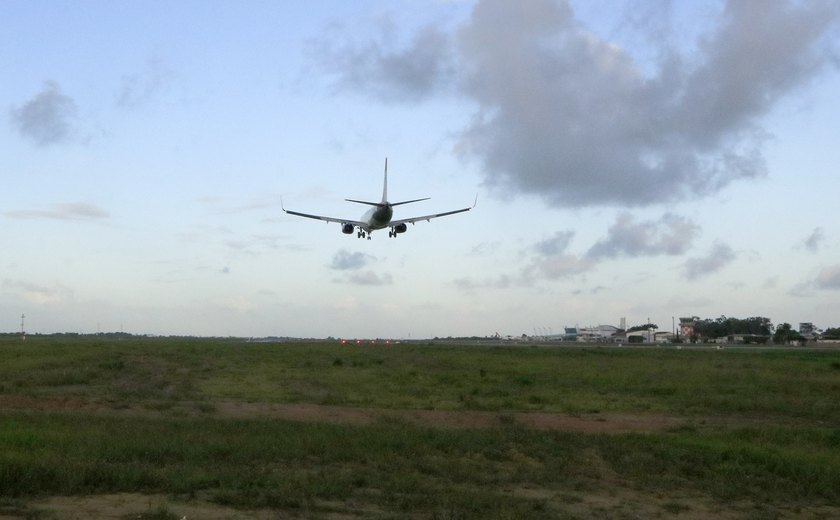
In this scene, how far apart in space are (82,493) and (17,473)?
1224mm

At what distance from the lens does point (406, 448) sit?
20109mm

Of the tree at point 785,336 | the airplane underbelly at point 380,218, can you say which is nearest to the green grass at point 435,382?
the airplane underbelly at point 380,218

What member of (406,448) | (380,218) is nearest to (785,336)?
(380,218)

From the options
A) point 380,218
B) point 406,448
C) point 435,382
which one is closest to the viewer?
point 406,448

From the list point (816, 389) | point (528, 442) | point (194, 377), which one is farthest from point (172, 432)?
point (816, 389)

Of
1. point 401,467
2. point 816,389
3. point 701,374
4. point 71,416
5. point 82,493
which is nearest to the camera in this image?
point 82,493

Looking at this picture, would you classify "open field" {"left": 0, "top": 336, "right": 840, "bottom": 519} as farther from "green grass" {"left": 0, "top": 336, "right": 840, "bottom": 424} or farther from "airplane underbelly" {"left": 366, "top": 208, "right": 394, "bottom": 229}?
"airplane underbelly" {"left": 366, "top": 208, "right": 394, "bottom": 229}

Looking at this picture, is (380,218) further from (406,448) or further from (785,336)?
(785,336)

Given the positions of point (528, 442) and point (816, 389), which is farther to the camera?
point (816, 389)

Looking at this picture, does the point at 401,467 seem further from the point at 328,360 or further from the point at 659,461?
the point at 328,360

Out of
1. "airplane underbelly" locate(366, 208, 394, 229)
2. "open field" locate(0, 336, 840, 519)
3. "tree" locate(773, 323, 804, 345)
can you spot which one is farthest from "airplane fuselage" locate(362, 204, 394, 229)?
"tree" locate(773, 323, 804, 345)

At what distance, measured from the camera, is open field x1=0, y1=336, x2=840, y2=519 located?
15.0m

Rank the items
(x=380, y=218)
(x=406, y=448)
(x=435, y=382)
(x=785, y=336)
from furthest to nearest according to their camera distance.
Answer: (x=785, y=336), (x=380, y=218), (x=435, y=382), (x=406, y=448)

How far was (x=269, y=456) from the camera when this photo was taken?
18453 millimetres
